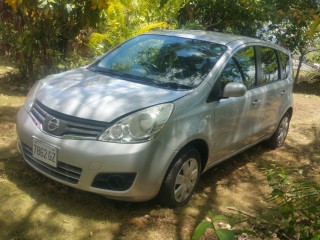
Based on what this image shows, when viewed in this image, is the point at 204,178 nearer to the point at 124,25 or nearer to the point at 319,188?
the point at 319,188

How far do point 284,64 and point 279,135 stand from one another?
108cm

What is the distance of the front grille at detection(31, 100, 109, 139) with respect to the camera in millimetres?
3289

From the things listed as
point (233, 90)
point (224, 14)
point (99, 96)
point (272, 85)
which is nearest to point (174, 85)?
point (233, 90)

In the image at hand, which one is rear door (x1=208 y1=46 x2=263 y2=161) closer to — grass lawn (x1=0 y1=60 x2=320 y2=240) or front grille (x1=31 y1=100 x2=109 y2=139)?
grass lawn (x1=0 y1=60 x2=320 y2=240)

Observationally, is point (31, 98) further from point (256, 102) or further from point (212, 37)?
point (256, 102)

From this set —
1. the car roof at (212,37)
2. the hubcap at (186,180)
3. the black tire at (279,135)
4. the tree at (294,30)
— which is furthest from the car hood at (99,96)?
the tree at (294,30)

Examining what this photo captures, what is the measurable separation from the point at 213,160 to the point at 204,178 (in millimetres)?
557

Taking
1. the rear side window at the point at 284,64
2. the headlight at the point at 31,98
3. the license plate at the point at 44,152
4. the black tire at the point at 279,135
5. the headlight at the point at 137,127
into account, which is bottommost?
the black tire at the point at 279,135

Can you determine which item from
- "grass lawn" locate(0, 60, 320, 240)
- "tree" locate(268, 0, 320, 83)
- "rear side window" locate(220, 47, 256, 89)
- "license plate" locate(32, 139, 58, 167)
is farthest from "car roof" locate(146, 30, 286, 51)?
"tree" locate(268, 0, 320, 83)

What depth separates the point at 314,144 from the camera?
6.73 meters

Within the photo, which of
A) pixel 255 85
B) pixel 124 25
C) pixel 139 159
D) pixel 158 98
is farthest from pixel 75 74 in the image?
pixel 124 25

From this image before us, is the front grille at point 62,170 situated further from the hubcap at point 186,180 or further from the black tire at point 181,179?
the hubcap at point 186,180

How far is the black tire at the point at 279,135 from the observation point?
5.92 metres

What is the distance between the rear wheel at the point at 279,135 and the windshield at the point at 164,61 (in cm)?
210
